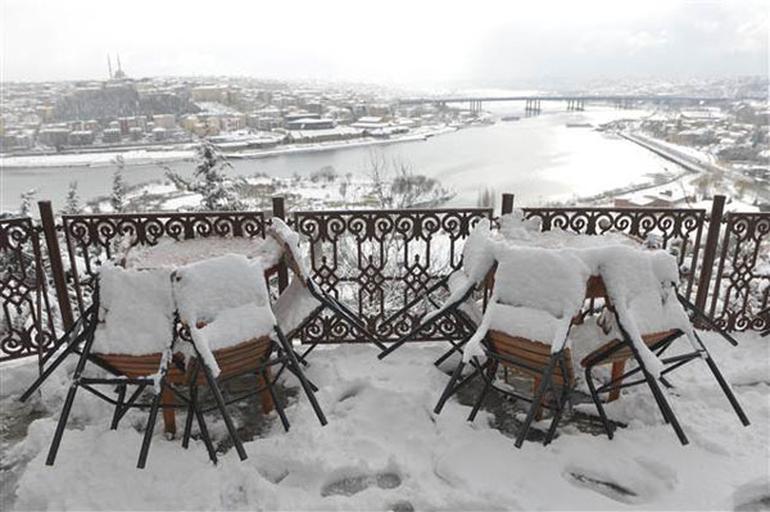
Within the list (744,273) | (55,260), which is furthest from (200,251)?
(744,273)

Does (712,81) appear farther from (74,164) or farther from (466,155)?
(74,164)

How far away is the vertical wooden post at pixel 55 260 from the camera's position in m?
3.13

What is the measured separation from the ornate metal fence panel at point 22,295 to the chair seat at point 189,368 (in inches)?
50.5

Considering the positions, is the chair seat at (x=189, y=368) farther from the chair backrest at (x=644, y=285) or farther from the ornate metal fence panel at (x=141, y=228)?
the chair backrest at (x=644, y=285)

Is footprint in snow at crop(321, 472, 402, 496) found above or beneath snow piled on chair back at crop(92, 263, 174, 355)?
beneath

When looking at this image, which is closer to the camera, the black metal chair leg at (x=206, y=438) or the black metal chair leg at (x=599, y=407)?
the black metal chair leg at (x=206, y=438)

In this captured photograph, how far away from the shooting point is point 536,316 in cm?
240

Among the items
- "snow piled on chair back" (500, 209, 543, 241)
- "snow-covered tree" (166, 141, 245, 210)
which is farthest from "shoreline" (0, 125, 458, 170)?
"snow piled on chair back" (500, 209, 543, 241)

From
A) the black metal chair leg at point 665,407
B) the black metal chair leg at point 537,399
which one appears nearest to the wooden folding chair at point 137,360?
the black metal chair leg at point 537,399

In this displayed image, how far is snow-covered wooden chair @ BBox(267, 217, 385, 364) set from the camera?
2.79 m

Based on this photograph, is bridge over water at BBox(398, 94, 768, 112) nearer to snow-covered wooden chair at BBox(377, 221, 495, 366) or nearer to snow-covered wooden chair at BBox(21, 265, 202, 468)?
snow-covered wooden chair at BBox(377, 221, 495, 366)

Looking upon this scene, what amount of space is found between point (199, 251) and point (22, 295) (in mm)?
1393

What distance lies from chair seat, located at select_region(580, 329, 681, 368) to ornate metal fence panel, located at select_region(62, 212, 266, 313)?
216 cm

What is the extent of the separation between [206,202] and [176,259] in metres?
17.8
